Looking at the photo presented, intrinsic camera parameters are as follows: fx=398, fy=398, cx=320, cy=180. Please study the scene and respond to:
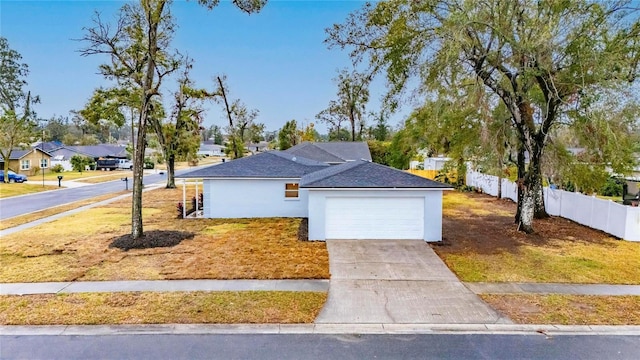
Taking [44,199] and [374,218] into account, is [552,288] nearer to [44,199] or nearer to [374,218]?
[374,218]

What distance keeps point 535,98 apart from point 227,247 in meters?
13.8

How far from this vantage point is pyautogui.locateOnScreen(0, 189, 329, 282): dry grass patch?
10.6 m

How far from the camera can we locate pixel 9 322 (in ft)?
24.8

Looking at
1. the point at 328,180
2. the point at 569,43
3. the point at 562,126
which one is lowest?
the point at 328,180

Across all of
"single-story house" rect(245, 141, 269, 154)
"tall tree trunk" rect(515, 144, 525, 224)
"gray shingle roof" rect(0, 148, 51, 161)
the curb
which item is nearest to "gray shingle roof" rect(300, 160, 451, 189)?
"tall tree trunk" rect(515, 144, 525, 224)

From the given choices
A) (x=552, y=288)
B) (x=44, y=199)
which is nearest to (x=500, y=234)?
(x=552, y=288)

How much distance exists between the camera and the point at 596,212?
16766mm

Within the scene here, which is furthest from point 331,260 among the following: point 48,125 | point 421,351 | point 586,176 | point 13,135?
point 48,125

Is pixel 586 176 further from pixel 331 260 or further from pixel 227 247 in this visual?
pixel 227 247

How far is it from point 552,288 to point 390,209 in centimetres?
587

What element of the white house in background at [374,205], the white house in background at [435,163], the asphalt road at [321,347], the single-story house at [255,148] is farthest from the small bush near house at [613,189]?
the single-story house at [255,148]

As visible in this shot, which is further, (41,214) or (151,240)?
(41,214)

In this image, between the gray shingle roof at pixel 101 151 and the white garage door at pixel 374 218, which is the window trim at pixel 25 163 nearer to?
the gray shingle roof at pixel 101 151

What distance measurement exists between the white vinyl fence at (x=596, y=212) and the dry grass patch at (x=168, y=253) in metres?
11.3
